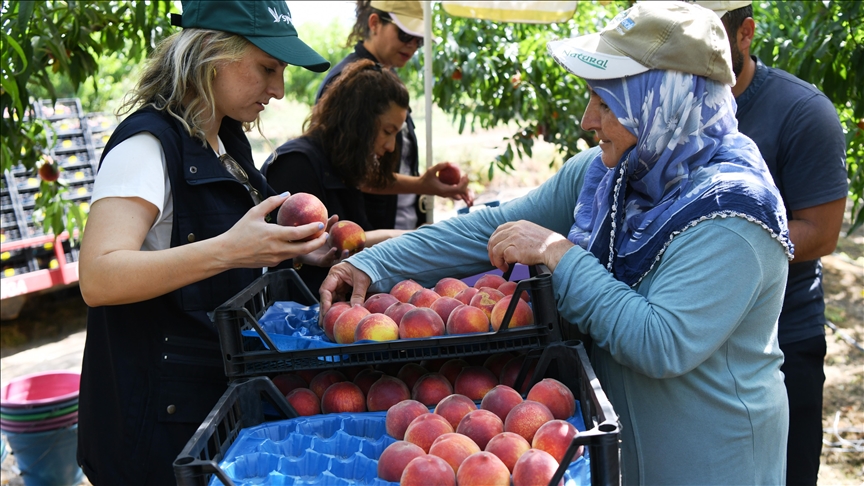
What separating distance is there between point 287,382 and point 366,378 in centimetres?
18

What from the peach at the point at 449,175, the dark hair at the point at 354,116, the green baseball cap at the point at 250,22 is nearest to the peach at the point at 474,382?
the green baseball cap at the point at 250,22

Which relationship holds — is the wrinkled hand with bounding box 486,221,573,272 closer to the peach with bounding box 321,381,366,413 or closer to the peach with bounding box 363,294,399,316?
the peach with bounding box 363,294,399,316

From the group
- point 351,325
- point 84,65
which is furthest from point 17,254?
point 351,325

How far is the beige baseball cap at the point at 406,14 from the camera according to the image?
12.0 feet

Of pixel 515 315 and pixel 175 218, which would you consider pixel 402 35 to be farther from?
pixel 515 315

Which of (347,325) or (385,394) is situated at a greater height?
(347,325)

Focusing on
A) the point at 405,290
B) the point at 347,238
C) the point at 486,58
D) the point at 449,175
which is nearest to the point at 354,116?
the point at 347,238

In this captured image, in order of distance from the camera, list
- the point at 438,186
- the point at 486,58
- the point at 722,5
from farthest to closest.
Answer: the point at 486,58, the point at 438,186, the point at 722,5

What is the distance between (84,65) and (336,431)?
2383 mm

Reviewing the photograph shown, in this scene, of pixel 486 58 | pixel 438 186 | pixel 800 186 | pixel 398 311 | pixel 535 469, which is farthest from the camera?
pixel 486 58

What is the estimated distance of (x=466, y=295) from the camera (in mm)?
1738

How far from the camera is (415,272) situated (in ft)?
6.55

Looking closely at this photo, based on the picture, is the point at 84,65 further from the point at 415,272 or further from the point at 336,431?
the point at 336,431

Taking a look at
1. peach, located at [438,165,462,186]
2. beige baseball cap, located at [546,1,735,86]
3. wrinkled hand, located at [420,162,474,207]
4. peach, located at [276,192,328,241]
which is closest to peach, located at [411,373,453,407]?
peach, located at [276,192,328,241]
